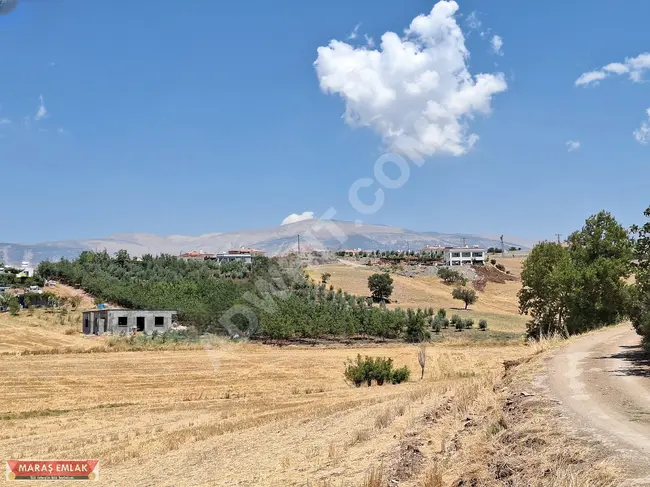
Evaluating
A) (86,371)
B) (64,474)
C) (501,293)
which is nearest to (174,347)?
(86,371)

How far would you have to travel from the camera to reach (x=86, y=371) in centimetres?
3906

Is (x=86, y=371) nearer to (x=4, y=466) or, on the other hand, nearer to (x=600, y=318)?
(x=4, y=466)

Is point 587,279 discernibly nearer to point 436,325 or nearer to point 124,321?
point 436,325

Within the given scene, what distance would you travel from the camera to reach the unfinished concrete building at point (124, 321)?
203ft

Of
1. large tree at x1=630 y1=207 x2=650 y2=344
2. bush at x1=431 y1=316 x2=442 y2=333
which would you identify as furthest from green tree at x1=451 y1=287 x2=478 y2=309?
large tree at x1=630 y1=207 x2=650 y2=344

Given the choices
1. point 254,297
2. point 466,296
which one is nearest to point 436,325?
point 254,297

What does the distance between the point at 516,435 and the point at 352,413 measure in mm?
9055

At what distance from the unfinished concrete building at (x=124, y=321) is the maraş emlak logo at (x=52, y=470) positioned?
4681 centimetres

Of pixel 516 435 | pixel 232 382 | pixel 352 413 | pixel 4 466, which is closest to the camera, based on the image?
pixel 516 435

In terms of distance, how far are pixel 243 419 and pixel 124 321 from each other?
44.9 meters

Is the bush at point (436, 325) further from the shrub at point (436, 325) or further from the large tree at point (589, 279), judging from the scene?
the large tree at point (589, 279)

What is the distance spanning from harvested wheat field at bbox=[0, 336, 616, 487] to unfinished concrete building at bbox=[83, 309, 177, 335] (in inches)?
624

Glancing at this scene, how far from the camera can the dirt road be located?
8484 millimetres

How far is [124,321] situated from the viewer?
62844mm
